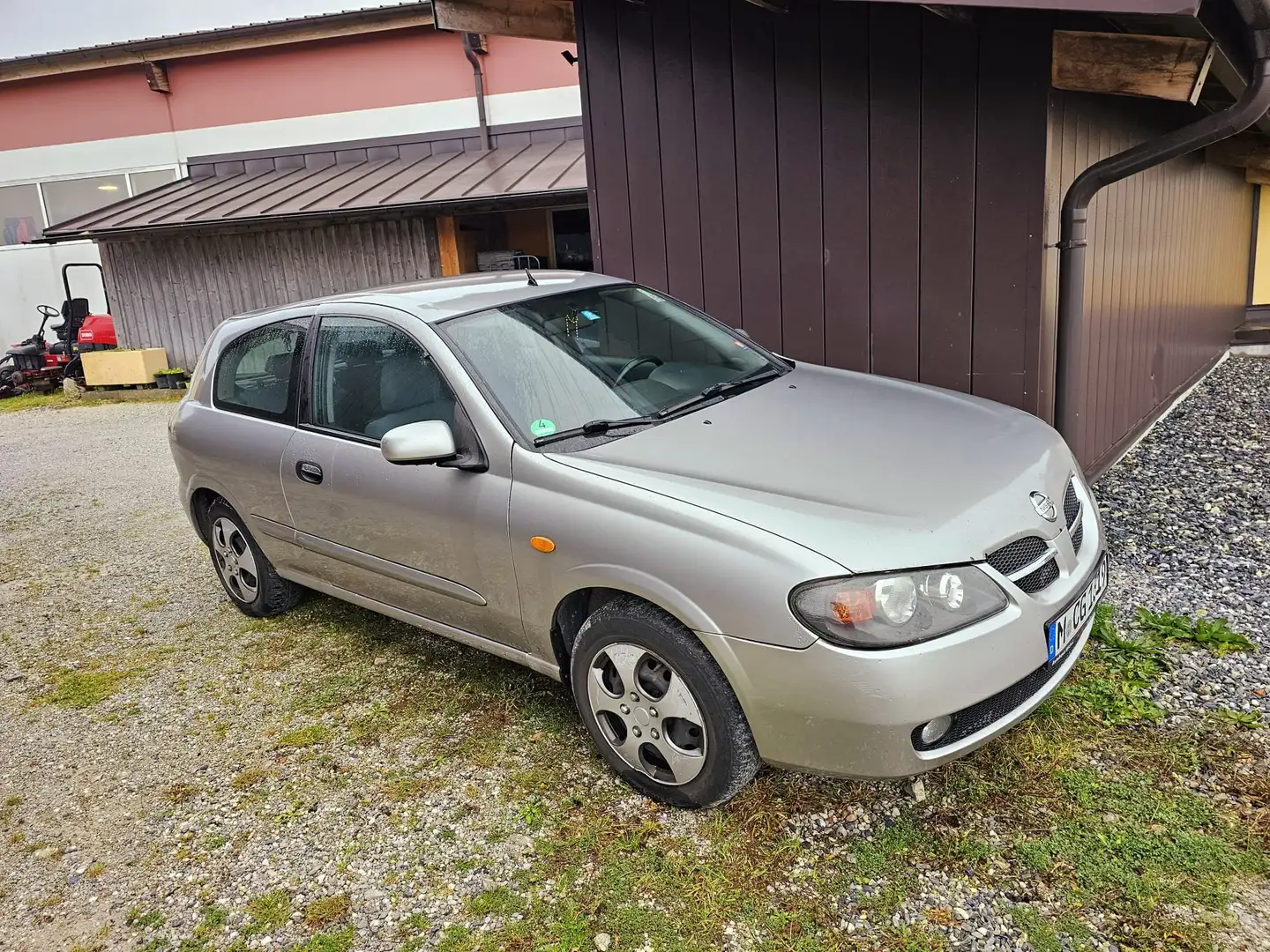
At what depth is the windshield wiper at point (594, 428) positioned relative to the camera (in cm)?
320

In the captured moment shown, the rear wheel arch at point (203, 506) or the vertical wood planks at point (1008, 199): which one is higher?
the vertical wood planks at point (1008, 199)

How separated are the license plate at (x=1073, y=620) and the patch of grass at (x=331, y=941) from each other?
2.14m

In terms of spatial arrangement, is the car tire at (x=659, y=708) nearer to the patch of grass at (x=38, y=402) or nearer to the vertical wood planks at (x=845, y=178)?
the vertical wood planks at (x=845, y=178)

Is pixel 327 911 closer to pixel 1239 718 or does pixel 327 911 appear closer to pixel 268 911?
pixel 268 911

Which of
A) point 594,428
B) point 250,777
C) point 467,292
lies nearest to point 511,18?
point 467,292

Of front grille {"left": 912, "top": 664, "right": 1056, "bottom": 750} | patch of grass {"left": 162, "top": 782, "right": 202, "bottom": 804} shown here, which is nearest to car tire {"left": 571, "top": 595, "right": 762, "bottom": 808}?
front grille {"left": 912, "top": 664, "right": 1056, "bottom": 750}

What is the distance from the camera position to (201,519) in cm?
487

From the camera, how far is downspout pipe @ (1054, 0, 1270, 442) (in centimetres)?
377

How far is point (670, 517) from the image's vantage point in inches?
108

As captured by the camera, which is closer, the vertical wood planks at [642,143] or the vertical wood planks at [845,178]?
the vertical wood planks at [845,178]

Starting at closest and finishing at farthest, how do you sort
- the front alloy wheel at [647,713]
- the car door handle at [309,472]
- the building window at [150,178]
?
the front alloy wheel at [647,713]
the car door handle at [309,472]
the building window at [150,178]

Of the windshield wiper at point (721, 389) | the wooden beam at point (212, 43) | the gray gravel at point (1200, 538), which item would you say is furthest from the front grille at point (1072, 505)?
the wooden beam at point (212, 43)

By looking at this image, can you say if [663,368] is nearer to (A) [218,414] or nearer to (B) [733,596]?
(B) [733,596]

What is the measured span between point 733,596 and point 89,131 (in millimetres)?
18272
